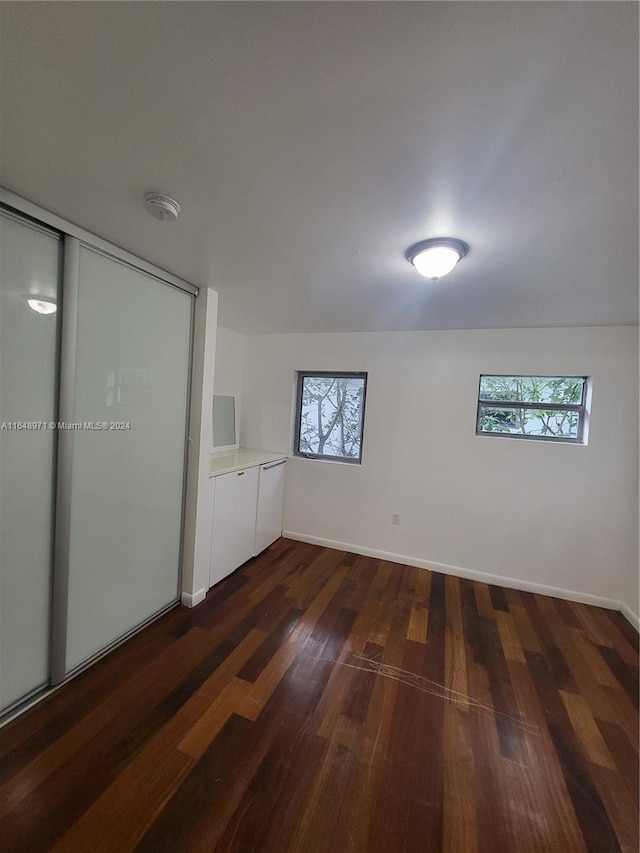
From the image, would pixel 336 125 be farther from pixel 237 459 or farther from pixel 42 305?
pixel 237 459

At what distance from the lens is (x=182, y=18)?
67cm

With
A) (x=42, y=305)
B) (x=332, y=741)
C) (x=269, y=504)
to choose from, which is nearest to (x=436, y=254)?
(x=42, y=305)

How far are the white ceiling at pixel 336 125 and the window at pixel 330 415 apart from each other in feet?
5.89

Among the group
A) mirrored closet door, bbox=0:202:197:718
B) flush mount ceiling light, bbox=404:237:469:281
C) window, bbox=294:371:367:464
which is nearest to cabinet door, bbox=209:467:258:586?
→ mirrored closet door, bbox=0:202:197:718

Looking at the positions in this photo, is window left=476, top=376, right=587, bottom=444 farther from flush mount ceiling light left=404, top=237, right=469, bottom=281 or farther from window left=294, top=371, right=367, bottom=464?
flush mount ceiling light left=404, top=237, right=469, bottom=281

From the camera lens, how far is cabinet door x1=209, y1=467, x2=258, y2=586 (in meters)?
2.46

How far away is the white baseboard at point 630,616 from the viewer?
2.33 meters

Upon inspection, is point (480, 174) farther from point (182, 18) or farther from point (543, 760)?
point (543, 760)

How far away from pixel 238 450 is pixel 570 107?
346 cm

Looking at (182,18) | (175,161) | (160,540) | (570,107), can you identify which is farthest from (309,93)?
(160,540)

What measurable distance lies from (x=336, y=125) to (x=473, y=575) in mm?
3371

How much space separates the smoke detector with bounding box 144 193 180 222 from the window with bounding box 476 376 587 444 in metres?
2.72

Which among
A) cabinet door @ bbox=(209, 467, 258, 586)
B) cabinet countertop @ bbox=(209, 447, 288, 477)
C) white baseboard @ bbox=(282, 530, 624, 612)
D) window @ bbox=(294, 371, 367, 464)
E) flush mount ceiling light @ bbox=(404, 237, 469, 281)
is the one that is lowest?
white baseboard @ bbox=(282, 530, 624, 612)

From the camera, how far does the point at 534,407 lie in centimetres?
280
